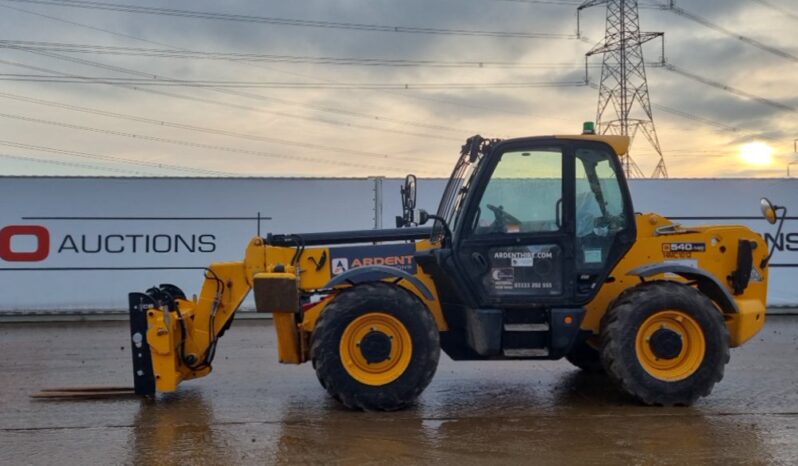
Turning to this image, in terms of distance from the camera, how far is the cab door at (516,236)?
6.07m

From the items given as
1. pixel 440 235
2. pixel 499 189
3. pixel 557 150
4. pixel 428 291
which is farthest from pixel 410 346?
pixel 557 150

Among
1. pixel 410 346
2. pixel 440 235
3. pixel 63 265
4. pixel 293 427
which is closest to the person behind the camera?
pixel 293 427

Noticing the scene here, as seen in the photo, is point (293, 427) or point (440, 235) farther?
point (440, 235)

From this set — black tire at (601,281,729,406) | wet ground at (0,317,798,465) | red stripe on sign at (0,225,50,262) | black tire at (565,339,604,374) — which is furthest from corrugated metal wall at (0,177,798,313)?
black tire at (601,281,729,406)

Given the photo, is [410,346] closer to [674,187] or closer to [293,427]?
[293,427]

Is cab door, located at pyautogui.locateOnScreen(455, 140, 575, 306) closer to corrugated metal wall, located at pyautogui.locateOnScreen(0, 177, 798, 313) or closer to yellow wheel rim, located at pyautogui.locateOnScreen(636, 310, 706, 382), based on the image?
yellow wheel rim, located at pyautogui.locateOnScreen(636, 310, 706, 382)

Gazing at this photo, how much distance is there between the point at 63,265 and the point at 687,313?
1066 centimetres

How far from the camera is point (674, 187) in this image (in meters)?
13.5

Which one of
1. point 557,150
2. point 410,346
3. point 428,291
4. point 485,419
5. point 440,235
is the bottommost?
point 485,419

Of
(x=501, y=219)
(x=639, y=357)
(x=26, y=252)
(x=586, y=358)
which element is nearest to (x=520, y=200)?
(x=501, y=219)

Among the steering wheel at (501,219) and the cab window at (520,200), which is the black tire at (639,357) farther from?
the steering wheel at (501,219)

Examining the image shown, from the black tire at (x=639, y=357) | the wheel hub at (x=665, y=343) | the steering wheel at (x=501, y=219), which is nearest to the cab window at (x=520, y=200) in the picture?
the steering wheel at (x=501, y=219)

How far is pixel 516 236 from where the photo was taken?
6074mm

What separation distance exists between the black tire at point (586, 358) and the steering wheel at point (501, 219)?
1.52 m
